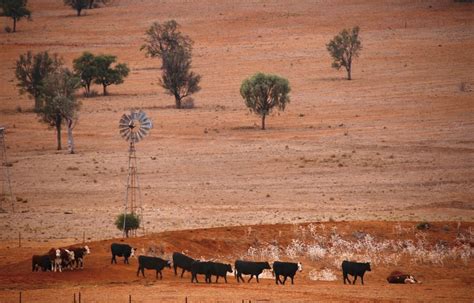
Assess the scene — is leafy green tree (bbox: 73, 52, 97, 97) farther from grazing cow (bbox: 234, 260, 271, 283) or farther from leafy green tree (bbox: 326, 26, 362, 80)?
grazing cow (bbox: 234, 260, 271, 283)

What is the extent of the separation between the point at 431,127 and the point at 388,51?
107 feet

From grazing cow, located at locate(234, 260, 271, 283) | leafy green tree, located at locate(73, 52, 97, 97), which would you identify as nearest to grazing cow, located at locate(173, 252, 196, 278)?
grazing cow, located at locate(234, 260, 271, 283)

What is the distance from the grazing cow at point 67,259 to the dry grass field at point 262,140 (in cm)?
70

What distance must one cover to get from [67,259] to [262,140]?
36476 millimetres

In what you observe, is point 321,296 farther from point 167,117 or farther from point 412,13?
point 412,13

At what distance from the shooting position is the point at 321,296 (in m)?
26.7

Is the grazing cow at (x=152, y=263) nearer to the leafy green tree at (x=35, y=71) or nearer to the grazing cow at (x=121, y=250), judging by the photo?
the grazing cow at (x=121, y=250)

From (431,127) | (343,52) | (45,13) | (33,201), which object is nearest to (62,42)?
(45,13)

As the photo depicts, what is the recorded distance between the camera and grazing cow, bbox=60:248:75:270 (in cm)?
2973

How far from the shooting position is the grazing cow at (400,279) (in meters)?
29.9

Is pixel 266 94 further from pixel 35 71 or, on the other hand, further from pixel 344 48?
pixel 344 48

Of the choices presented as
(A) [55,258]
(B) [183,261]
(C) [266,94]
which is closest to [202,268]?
(B) [183,261]

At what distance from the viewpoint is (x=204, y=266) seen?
95.2 ft

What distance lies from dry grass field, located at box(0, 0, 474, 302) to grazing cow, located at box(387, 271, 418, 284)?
432mm
